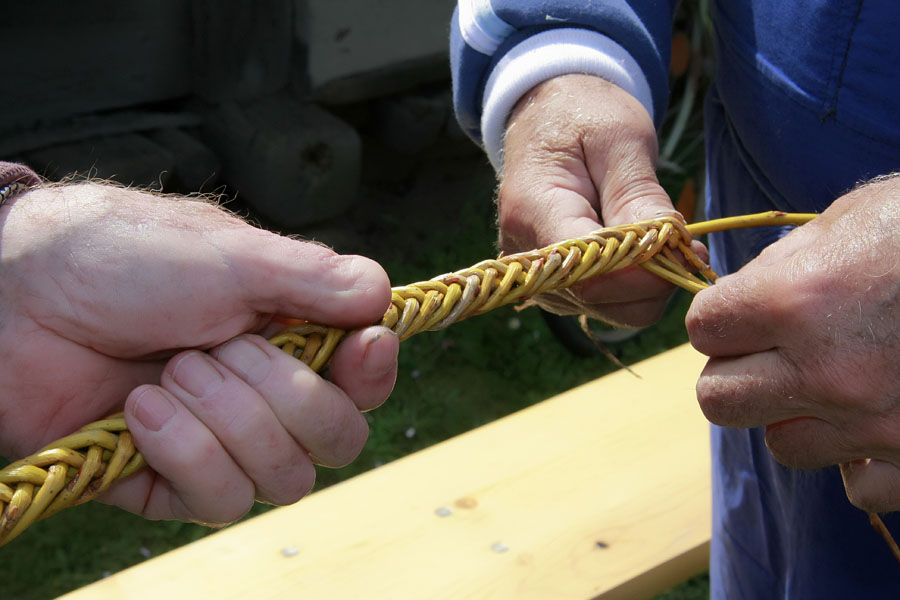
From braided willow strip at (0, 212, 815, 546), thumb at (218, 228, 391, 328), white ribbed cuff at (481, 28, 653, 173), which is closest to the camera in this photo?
braided willow strip at (0, 212, 815, 546)

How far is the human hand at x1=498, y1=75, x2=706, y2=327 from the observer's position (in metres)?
1.03

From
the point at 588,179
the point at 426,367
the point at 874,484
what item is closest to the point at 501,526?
the point at 588,179

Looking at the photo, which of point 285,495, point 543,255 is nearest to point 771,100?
point 543,255

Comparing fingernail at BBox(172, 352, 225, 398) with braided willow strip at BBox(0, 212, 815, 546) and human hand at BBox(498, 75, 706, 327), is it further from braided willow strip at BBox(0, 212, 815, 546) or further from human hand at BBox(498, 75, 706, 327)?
human hand at BBox(498, 75, 706, 327)

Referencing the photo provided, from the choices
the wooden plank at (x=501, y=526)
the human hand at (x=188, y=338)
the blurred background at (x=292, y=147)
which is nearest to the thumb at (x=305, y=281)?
the human hand at (x=188, y=338)

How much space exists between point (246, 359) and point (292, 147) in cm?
190

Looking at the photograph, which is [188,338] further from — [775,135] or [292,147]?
[292,147]

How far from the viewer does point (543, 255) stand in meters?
0.94

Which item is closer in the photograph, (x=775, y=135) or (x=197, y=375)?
(x=197, y=375)

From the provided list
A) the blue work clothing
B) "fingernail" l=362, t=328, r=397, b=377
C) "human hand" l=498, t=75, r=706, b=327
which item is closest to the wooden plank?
the blue work clothing

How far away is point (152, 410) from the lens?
0.75 metres

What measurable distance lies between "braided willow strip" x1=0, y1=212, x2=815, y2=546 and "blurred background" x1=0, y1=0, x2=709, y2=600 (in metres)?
1.62

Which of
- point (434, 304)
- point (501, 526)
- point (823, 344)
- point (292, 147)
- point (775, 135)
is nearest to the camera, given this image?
point (823, 344)

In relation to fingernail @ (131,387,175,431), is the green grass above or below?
below
